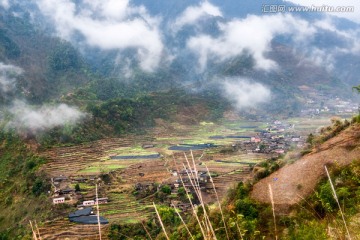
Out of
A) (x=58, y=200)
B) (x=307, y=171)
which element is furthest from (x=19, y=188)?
(x=307, y=171)

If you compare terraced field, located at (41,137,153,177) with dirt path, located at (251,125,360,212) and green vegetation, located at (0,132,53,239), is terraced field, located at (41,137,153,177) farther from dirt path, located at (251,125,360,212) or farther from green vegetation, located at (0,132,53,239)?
dirt path, located at (251,125,360,212)

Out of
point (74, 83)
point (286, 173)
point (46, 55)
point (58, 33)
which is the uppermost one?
point (58, 33)

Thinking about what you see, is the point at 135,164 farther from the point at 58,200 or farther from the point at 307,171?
the point at 307,171

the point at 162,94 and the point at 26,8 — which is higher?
the point at 26,8

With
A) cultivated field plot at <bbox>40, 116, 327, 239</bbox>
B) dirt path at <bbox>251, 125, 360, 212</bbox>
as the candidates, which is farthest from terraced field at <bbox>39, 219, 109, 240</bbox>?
dirt path at <bbox>251, 125, 360, 212</bbox>

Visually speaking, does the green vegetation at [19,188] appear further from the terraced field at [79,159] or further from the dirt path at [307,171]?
the dirt path at [307,171]

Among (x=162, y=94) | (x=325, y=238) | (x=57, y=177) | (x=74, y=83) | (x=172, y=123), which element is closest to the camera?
(x=325, y=238)

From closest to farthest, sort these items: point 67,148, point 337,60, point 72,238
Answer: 1. point 72,238
2. point 67,148
3. point 337,60

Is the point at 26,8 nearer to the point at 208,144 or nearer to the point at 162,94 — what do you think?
the point at 162,94

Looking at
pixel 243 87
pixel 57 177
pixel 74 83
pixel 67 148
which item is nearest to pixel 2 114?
pixel 67 148
